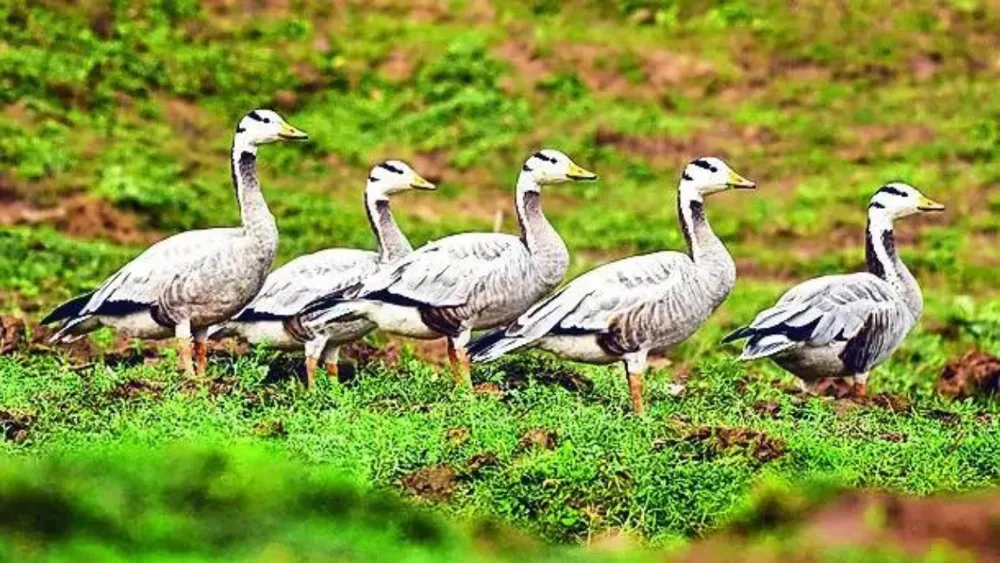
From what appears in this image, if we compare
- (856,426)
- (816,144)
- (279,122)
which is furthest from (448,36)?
(856,426)

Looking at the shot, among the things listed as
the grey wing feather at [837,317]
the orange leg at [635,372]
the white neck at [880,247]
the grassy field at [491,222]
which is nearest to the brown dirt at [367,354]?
the grassy field at [491,222]

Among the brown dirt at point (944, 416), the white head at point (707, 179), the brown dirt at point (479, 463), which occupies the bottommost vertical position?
the brown dirt at point (944, 416)

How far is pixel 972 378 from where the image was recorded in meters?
15.0

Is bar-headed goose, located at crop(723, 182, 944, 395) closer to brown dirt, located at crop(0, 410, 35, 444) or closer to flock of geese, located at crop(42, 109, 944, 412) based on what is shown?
flock of geese, located at crop(42, 109, 944, 412)

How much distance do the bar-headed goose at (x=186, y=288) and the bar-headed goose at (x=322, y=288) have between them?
0.26m

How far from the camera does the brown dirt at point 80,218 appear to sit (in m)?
21.5

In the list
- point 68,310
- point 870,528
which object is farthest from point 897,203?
point 870,528

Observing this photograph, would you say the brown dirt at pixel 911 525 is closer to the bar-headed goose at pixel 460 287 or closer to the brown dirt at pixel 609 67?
the bar-headed goose at pixel 460 287

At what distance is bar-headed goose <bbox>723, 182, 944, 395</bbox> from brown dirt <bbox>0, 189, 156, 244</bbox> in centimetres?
989

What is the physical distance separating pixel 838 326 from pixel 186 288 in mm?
4033

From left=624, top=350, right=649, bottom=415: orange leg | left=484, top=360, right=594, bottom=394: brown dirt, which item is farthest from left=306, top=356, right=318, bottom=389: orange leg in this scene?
left=624, top=350, right=649, bottom=415: orange leg

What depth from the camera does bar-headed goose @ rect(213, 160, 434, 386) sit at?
13.0m

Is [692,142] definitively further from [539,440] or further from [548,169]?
[539,440]

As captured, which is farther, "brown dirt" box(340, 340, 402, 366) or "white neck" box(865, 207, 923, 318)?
"brown dirt" box(340, 340, 402, 366)
